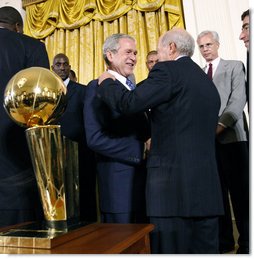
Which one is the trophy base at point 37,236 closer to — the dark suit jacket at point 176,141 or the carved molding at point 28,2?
the dark suit jacket at point 176,141

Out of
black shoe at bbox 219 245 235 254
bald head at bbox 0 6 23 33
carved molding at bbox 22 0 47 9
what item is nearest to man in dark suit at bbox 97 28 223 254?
bald head at bbox 0 6 23 33

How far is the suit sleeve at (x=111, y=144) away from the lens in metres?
1.31

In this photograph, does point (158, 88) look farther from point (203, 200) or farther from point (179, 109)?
point (203, 200)

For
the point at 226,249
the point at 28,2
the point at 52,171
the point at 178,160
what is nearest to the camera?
the point at 52,171

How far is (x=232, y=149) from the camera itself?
1.77m

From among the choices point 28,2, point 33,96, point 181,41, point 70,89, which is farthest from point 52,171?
point 28,2

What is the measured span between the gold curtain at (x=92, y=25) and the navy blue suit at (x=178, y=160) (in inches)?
88.1

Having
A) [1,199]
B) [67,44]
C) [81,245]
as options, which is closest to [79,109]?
[1,199]

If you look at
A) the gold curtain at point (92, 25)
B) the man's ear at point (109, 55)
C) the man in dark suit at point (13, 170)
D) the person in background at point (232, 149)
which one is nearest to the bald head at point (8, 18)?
the man in dark suit at point (13, 170)


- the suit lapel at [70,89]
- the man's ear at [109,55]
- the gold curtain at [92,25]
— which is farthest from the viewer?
the gold curtain at [92,25]

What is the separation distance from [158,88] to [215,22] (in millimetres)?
1595

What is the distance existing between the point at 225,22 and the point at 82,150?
1.38 m

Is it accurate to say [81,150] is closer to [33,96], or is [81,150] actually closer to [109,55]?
[109,55]

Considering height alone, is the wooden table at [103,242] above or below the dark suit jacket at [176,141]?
below
